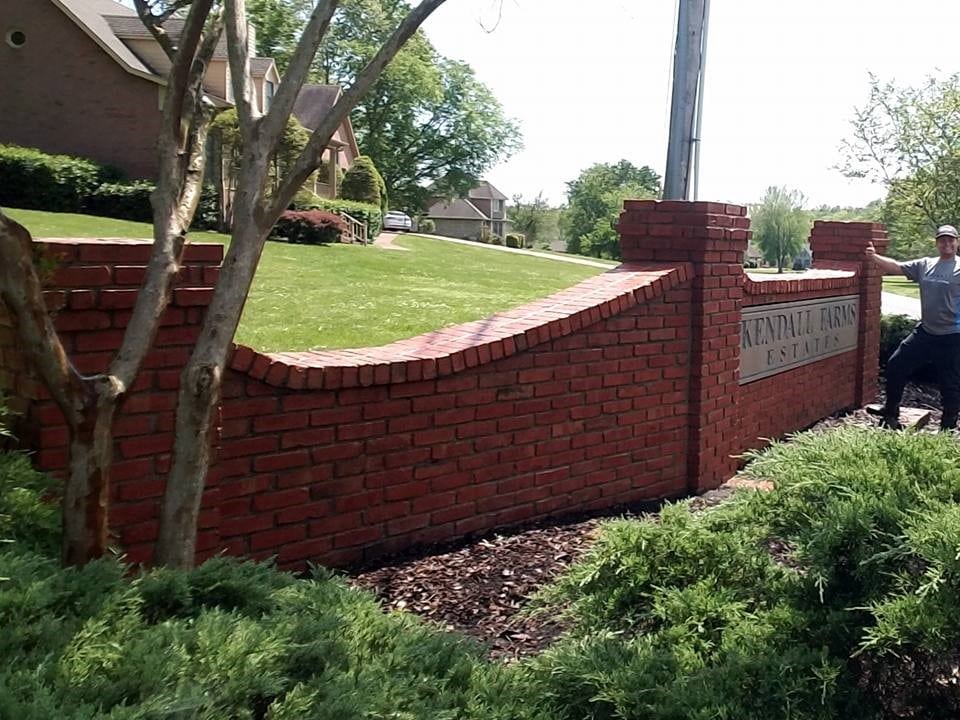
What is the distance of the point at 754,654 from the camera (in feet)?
9.77

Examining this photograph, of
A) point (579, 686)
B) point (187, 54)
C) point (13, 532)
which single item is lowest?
point (579, 686)

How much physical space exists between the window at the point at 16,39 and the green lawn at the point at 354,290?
924 centimetres

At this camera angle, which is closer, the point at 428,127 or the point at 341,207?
the point at 341,207

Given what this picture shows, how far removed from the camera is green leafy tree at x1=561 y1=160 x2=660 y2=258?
90.1 metres

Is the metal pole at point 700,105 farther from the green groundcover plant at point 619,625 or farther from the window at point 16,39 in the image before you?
the window at point 16,39

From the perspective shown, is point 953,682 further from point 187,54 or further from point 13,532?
point 187,54

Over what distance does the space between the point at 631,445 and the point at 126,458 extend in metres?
3.36

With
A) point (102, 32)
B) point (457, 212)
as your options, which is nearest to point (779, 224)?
point (457, 212)

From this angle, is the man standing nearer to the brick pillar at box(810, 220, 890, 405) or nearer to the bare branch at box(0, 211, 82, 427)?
the brick pillar at box(810, 220, 890, 405)

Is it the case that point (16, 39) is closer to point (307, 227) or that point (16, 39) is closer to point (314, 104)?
point (307, 227)

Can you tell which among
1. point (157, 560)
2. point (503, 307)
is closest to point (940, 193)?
point (503, 307)

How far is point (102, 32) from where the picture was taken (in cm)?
2856

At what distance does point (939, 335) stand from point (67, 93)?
A: 2571 centimetres

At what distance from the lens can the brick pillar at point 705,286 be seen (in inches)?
252
